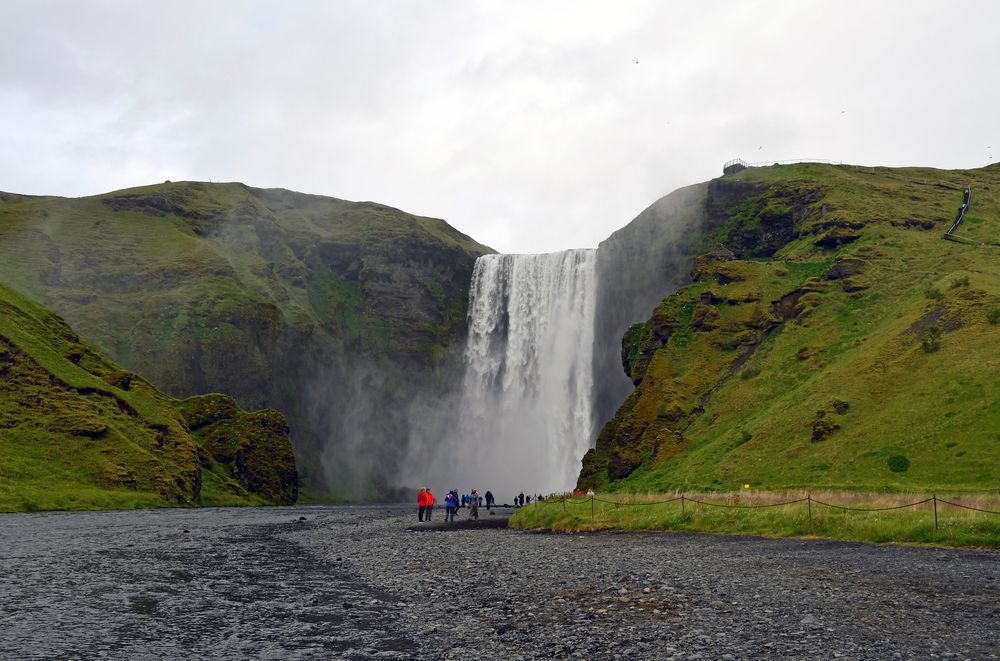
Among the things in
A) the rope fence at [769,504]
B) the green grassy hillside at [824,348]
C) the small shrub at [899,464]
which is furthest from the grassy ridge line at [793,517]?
the small shrub at [899,464]

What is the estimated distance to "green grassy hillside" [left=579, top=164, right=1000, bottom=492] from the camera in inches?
1784

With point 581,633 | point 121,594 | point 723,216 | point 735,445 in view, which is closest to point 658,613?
point 581,633

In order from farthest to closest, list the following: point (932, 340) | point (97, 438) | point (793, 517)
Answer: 1. point (97, 438)
2. point (932, 340)
3. point (793, 517)

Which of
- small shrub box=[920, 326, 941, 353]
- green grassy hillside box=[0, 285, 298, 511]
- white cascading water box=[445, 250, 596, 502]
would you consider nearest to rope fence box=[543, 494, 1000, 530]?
small shrub box=[920, 326, 941, 353]

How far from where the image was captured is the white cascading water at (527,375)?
10875cm

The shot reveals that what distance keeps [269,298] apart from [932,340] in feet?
368

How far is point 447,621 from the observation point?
55.9 ft

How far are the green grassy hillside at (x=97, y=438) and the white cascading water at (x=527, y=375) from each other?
32462mm

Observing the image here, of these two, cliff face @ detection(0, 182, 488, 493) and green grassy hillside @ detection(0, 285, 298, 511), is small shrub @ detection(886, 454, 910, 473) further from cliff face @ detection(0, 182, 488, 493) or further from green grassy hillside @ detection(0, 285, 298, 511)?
cliff face @ detection(0, 182, 488, 493)

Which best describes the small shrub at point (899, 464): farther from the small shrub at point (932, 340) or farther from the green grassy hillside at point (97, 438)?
the green grassy hillside at point (97, 438)

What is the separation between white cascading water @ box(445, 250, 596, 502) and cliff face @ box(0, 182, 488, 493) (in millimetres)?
15684

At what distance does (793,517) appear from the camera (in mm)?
32281

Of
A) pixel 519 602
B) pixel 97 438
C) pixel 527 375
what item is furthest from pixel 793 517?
pixel 527 375

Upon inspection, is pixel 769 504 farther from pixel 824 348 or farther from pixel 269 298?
pixel 269 298
